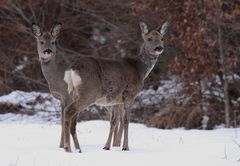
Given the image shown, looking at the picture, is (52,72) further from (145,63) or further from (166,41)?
(166,41)

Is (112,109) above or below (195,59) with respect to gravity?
below

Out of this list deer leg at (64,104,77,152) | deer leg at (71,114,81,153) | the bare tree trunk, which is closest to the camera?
deer leg at (64,104,77,152)

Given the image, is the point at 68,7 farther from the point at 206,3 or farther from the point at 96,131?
the point at 96,131

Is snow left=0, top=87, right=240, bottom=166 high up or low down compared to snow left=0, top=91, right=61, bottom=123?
down

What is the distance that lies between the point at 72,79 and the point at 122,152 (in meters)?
1.26

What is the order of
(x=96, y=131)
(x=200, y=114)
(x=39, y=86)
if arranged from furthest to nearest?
(x=39, y=86), (x=200, y=114), (x=96, y=131)

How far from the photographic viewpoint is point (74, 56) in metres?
16.9

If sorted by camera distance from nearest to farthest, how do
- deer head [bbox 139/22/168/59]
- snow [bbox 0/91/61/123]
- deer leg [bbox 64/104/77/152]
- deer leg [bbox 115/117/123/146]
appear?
1. deer leg [bbox 64/104/77/152]
2. deer leg [bbox 115/117/123/146]
3. deer head [bbox 139/22/168/59]
4. snow [bbox 0/91/61/123]

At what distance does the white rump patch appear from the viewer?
9266 millimetres

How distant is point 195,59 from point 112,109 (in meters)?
4.51

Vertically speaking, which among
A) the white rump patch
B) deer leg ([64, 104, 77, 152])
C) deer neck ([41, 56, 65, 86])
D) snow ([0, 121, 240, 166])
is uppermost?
deer neck ([41, 56, 65, 86])

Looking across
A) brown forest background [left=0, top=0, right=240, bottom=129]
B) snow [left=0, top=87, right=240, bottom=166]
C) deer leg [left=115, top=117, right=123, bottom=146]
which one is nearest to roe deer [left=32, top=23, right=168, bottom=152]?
deer leg [left=115, top=117, right=123, bottom=146]

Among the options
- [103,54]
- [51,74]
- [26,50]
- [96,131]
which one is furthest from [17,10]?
[51,74]

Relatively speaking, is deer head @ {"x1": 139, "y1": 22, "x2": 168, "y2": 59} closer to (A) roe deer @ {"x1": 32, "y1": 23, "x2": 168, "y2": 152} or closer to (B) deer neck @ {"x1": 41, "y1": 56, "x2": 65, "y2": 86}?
(A) roe deer @ {"x1": 32, "y1": 23, "x2": 168, "y2": 152}
